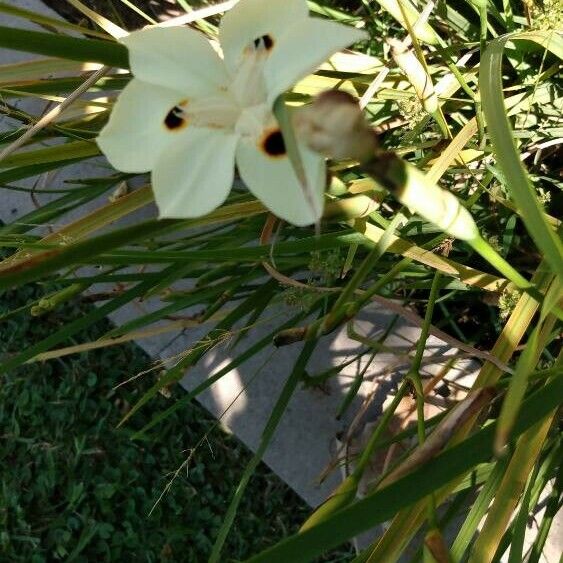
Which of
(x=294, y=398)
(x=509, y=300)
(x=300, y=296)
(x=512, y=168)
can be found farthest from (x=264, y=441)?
(x=512, y=168)

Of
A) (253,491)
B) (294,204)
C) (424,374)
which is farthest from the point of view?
Answer: (253,491)

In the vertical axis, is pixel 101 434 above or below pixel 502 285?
below

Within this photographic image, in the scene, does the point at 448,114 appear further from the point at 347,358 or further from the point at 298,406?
the point at 298,406

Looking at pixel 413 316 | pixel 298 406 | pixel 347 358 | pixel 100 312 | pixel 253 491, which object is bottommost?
pixel 253 491

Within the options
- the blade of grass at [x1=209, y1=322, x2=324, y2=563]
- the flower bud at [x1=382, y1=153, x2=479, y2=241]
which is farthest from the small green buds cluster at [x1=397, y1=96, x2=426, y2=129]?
the flower bud at [x1=382, y1=153, x2=479, y2=241]

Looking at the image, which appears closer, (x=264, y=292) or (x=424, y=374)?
(x=264, y=292)

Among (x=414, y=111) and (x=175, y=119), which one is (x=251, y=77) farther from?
(x=414, y=111)

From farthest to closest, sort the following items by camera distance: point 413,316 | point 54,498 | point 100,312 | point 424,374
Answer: point 54,498 < point 424,374 < point 100,312 < point 413,316

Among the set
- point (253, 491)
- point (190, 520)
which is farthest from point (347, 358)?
point (190, 520)
